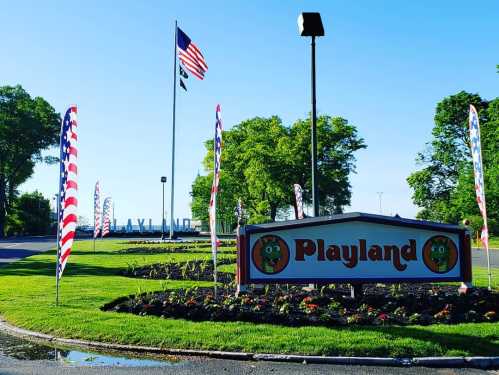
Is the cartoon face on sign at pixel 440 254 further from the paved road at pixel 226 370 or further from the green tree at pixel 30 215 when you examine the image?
the green tree at pixel 30 215

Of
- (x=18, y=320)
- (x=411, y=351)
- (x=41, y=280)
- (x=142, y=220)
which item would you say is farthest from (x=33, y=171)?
(x=411, y=351)

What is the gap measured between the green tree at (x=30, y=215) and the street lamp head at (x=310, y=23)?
6551 centimetres

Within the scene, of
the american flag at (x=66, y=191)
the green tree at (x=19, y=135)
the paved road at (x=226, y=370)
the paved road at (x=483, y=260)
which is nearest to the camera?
the paved road at (x=226, y=370)

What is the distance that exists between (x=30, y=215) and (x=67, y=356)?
68538mm

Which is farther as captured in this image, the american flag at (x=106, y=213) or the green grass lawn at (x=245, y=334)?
the american flag at (x=106, y=213)

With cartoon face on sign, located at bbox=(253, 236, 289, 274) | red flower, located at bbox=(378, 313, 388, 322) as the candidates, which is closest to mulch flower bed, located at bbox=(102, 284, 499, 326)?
red flower, located at bbox=(378, 313, 388, 322)

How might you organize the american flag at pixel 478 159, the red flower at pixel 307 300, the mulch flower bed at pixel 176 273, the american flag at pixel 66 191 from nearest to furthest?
the red flower at pixel 307 300 < the american flag at pixel 66 191 < the american flag at pixel 478 159 < the mulch flower bed at pixel 176 273

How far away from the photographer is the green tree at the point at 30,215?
70.9 meters

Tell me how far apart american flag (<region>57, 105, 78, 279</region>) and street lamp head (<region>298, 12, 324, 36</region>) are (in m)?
5.70

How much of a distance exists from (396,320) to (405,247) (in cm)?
276

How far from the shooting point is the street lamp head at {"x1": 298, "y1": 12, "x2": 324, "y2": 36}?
12.9m

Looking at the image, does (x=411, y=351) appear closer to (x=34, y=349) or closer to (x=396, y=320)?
(x=396, y=320)

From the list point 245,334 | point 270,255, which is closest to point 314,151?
point 270,255

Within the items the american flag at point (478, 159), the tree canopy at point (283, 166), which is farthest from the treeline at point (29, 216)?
the american flag at point (478, 159)
